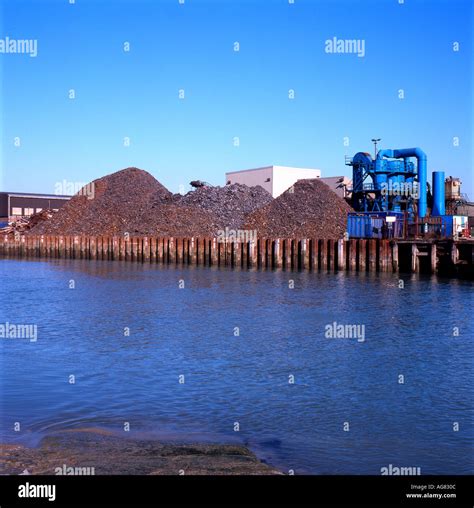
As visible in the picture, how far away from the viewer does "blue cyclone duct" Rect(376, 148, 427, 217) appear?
47.8 metres

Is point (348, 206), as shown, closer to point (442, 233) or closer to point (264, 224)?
point (264, 224)

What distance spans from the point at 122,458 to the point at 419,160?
43894 mm

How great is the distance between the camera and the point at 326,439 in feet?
29.8

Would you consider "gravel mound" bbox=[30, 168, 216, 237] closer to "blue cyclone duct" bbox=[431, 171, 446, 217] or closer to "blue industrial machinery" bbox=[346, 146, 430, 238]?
"blue industrial machinery" bbox=[346, 146, 430, 238]

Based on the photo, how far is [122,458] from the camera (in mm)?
7848

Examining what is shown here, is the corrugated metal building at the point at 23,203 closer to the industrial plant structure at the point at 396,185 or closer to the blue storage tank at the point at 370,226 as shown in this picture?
the industrial plant structure at the point at 396,185

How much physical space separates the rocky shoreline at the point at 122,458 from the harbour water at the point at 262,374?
40 cm

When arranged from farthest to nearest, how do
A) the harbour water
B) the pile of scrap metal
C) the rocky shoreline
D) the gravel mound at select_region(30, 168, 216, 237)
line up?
the pile of scrap metal → the gravel mound at select_region(30, 168, 216, 237) → the harbour water → the rocky shoreline

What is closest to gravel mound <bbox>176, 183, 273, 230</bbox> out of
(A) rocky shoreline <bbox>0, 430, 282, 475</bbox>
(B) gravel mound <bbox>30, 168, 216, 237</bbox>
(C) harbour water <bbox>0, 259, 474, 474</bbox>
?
(B) gravel mound <bbox>30, 168, 216, 237</bbox>

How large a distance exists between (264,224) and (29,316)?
2949 centimetres

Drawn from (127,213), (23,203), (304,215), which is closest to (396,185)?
(304,215)

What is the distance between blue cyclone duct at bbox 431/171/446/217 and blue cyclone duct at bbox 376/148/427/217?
0.73 meters

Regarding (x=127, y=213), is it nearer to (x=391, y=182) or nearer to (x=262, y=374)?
(x=391, y=182)
